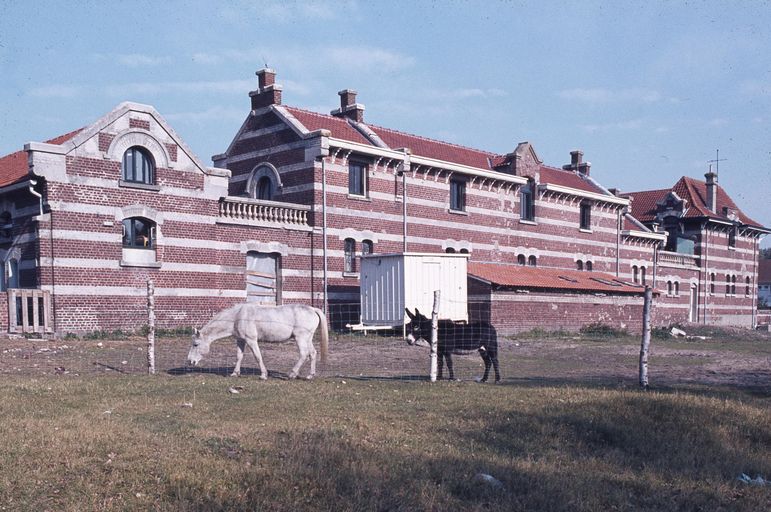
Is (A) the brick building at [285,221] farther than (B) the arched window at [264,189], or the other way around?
(B) the arched window at [264,189]

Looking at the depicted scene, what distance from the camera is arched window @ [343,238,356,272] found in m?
32.8

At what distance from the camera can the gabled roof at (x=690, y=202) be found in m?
58.7

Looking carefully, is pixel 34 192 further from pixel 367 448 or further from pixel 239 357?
pixel 367 448

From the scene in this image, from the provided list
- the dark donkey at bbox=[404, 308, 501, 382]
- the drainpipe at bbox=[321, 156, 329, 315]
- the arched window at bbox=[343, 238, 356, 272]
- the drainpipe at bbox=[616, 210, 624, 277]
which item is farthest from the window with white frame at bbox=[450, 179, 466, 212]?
the dark donkey at bbox=[404, 308, 501, 382]

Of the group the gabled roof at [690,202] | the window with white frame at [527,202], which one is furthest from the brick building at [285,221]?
the gabled roof at [690,202]

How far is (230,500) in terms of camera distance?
655cm

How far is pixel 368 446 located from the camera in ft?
28.0

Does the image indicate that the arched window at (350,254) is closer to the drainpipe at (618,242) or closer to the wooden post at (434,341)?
the wooden post at (434,341)

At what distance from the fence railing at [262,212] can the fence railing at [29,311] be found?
7186 mm

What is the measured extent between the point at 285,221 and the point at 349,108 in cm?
978

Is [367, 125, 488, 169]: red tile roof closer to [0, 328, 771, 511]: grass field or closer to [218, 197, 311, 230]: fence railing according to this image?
[218, 197, 311, 230]: fence railing

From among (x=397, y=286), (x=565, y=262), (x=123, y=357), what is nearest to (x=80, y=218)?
(x=123, y=357)

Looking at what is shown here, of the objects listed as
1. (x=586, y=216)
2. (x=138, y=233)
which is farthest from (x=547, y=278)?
(x=138, y=233)

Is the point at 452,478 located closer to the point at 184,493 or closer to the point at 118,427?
the point at 184,493
